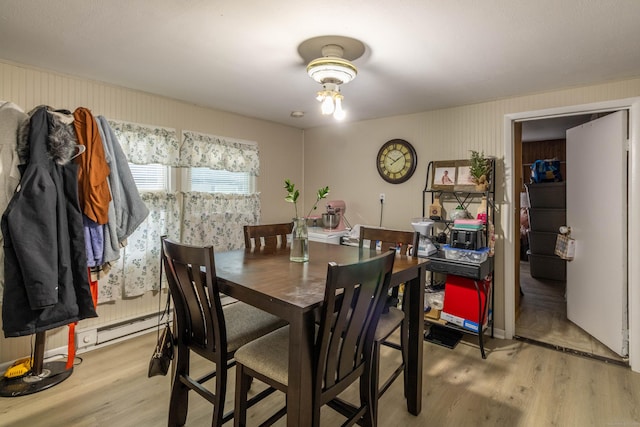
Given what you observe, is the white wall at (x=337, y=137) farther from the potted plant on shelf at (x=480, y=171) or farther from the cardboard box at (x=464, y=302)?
the cardboard box at (x=464, y=302)

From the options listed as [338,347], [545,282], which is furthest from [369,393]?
[545,282]

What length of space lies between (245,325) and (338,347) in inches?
24.5

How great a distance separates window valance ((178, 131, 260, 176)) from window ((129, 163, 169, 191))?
193mm

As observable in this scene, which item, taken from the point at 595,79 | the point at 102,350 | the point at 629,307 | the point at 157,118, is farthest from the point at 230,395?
the point at 595,79

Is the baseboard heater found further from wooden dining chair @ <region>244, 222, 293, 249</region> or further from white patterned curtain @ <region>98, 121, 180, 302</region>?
wooden dining chair @ <region>244, 222, 293, 249</region>

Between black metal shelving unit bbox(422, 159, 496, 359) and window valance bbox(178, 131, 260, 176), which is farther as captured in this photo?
window valance bbox(178, 131, 260, 176)

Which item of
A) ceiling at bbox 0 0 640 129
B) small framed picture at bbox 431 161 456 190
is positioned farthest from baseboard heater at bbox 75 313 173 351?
small framed picture at bbox 431 161 456 190

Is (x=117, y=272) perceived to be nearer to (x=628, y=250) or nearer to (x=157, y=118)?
(x=157, y=118)

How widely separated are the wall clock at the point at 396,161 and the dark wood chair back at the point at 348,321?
7.82 ft

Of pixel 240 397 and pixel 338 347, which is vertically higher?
pixel 338 347

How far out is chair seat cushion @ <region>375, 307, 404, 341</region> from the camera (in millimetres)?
1712

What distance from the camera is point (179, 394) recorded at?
5.82 feet

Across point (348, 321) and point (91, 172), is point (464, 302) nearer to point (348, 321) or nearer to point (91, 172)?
point (348, 321)

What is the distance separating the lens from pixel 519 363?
8.51 ft
